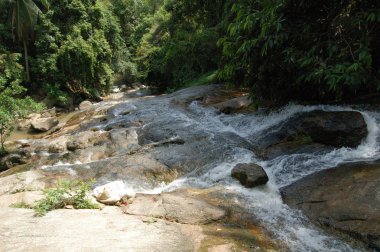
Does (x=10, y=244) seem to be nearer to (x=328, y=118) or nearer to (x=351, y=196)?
(x=351, y=196)

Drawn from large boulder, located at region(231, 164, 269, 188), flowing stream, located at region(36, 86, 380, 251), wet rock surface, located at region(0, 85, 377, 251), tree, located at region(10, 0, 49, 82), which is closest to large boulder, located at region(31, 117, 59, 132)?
wet rock surface, located at region(0, 85, 377, 251)

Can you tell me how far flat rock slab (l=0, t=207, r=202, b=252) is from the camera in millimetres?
3977

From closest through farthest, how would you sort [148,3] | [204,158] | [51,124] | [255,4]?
[204,158] → [255,4] → [51,124] → [148,3]

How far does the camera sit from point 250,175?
250 inches

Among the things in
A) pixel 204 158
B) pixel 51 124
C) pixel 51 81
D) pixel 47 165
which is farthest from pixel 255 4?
pixel 51 81

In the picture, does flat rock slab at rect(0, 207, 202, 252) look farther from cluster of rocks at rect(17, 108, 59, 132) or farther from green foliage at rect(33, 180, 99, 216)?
cluster of rocks at rect(17, 108, 59, 132)

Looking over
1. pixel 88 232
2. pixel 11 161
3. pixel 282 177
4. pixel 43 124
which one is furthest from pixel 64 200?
pixel 43 124

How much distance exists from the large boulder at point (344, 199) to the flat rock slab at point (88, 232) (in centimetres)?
198

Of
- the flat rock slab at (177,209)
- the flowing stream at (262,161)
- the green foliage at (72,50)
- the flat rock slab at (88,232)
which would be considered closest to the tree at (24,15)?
the green foliage at (72,50)

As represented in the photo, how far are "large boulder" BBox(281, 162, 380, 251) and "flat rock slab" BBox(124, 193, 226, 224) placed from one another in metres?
1.44

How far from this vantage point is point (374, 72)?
7.89 meters

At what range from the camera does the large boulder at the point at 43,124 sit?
1549 cm

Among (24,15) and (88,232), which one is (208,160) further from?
(24,15)

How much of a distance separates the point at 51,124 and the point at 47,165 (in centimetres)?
671
